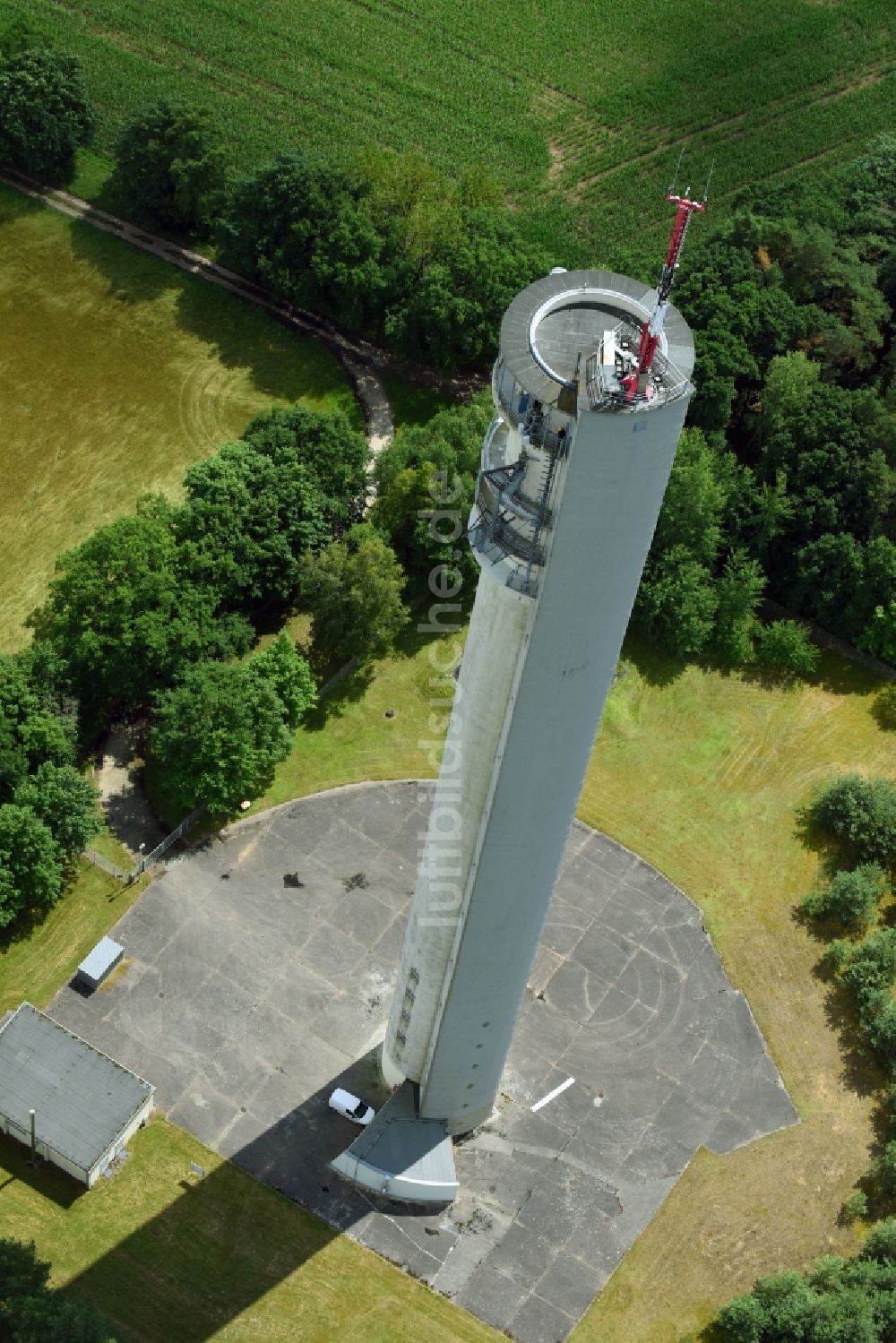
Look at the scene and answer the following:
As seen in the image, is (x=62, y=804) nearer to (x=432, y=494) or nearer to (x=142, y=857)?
(x=142, y=857)

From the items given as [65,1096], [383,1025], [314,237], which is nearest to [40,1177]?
[65,1096]

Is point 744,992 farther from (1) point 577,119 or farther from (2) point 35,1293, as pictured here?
(1) point 577,119

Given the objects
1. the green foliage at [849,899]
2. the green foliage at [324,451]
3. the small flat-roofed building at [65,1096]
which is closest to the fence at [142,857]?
the small flat-roofed building at [65,1096]

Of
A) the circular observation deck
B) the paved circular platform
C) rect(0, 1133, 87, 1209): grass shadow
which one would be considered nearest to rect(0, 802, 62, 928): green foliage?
the paved circular platform

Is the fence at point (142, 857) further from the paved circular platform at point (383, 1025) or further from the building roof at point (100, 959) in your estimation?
the building roof at point (100, 959)

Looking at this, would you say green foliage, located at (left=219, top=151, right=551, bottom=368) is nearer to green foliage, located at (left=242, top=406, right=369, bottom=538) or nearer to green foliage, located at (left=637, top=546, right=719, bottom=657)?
green foliage, located at (left=242, top=406, right=369, bottom=538)

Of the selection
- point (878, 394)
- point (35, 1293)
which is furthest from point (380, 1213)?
point (878, 394)
